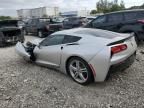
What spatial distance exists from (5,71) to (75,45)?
8.86ft

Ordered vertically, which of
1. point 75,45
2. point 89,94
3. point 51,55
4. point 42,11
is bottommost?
point 89,94

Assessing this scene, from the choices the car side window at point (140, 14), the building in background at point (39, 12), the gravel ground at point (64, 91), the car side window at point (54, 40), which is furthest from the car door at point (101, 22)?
the building in background at point (39, 12)

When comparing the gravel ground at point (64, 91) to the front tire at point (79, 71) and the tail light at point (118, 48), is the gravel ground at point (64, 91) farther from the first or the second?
the tail light at point (118, 48)

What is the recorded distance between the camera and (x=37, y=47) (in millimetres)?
6035

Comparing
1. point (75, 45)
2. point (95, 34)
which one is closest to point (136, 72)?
point (95, 34)

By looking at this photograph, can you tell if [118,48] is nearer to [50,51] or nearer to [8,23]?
[50,51]

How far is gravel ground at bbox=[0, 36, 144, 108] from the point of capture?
382 cm

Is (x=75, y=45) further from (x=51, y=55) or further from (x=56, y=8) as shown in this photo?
(x=56, y=8)

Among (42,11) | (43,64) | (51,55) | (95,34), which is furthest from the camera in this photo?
(42,11)

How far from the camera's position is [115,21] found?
28.8 ft

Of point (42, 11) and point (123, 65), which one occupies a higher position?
point (42, 11)

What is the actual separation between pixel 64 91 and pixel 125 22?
525 cm

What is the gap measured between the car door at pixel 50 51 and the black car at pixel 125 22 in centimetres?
404

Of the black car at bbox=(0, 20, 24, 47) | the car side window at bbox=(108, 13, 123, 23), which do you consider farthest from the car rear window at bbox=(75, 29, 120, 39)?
the black car at bbox=(0, 20, 24, 47)
